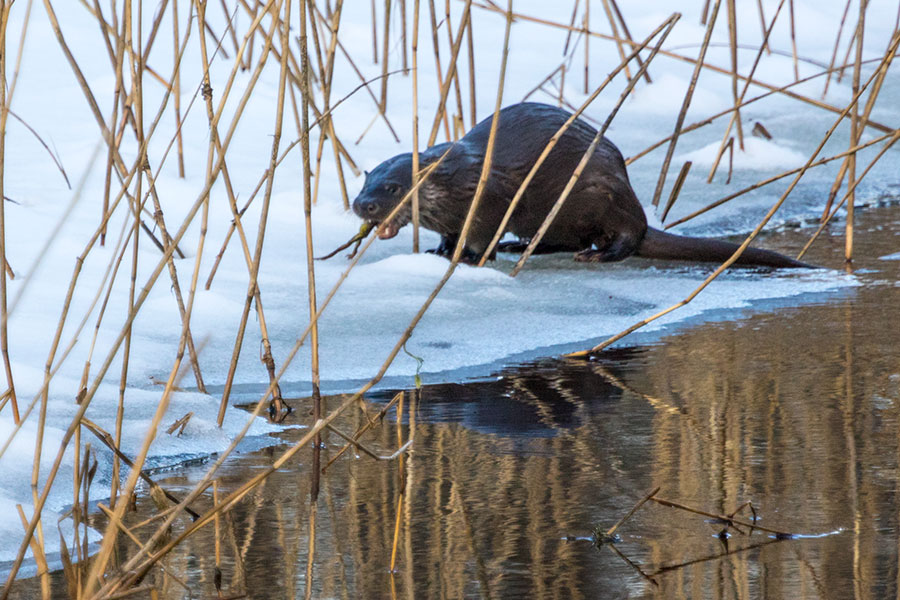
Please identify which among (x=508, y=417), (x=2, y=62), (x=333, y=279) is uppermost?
(x=2, y=62)

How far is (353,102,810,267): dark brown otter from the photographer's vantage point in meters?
3.18

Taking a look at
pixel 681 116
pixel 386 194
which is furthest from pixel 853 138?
pixel 386 194

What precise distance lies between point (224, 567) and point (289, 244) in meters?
1.99

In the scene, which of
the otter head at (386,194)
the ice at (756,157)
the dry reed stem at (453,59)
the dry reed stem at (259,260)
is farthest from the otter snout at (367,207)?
the ice at (756,157)

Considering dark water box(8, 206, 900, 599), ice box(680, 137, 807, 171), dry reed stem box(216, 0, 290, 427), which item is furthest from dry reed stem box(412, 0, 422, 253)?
ice box(680, 137, 807, 171)

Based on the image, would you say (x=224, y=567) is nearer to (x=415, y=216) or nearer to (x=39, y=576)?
(x=39, y=576)

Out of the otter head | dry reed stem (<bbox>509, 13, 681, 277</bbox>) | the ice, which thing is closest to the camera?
dry reed stem (<bbox>509, 13, 681, 277</bbox>)

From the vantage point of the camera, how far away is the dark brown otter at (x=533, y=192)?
125 inches

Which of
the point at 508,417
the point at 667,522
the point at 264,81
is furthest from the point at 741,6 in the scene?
the point at 667,522

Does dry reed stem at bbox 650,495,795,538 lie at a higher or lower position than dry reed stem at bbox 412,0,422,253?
lower

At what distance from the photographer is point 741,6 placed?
22.6ft

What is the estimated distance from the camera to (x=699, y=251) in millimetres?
3090

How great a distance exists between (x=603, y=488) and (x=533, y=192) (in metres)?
1.80

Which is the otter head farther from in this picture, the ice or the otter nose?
the ice
